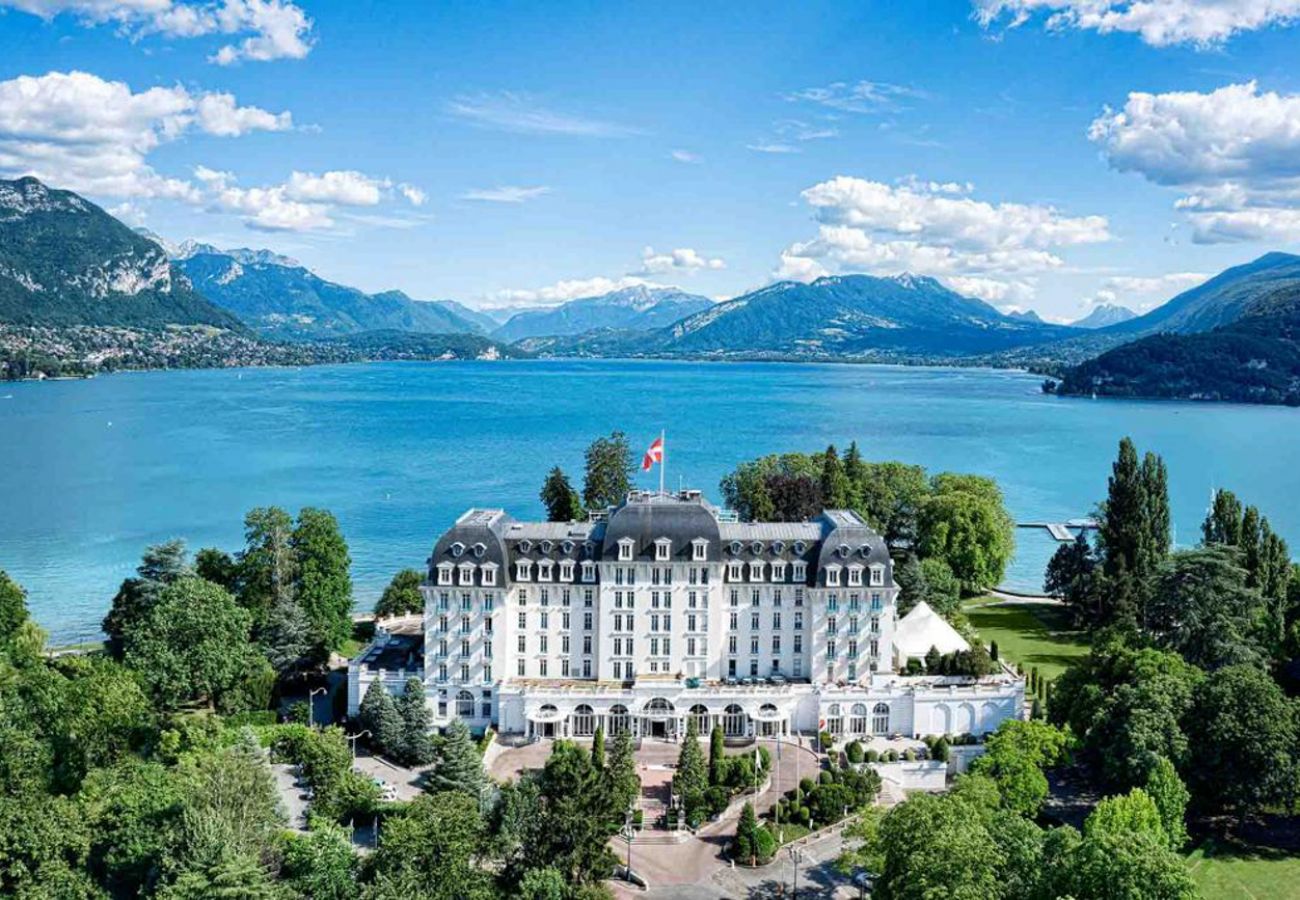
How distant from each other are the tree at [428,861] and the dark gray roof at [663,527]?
67.8 ft

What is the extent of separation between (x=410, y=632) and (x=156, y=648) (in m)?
16.8

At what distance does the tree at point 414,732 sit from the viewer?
172ft

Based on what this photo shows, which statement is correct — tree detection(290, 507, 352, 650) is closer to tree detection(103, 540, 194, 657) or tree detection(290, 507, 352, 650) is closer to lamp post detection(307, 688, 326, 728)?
lamp post detection(307, 688, 326, 728)

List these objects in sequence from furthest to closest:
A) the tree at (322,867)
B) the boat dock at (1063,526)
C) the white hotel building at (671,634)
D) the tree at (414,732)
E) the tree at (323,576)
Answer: the boat dock at (1063,526) → the tree at (323,576) → the white hotel building at (671,634) → the tree at (414,732) → the tree at (322,867)

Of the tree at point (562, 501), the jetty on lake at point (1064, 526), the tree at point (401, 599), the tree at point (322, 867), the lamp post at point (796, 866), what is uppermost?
the tree at point (562, 501)

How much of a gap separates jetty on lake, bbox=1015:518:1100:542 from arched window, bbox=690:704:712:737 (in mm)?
72465

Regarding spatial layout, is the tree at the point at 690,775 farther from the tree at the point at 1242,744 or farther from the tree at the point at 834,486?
the tree at the point at 834,486

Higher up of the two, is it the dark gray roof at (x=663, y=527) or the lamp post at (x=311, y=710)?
the dark gray roof at (x=663, y=527)

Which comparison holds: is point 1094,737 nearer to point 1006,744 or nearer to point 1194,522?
point 1006,744

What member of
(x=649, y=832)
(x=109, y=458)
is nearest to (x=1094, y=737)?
(x=649, y=832)

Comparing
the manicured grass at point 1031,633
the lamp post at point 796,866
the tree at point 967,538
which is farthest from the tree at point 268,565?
the tree at point 967,538

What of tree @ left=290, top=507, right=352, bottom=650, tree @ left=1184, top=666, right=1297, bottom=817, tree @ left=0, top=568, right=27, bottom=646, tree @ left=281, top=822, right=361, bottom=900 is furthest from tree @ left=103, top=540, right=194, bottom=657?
tree @ left=1184, top=666, right=1297, bottom=817

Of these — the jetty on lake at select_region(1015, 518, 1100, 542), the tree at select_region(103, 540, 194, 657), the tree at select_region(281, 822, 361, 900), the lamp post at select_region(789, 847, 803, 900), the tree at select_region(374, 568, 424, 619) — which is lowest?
the lamp post at select_region(789, 847, 803, 900)

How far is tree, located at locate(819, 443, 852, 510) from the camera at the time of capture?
85.1m
